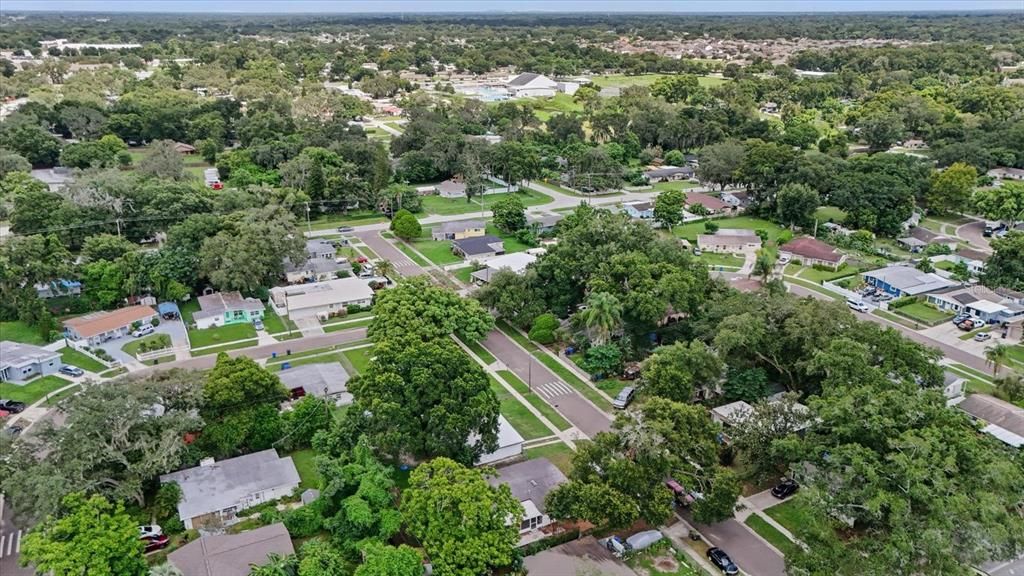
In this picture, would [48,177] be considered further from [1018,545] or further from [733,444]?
[1018,545]

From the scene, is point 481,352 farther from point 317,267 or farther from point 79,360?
point 79,360

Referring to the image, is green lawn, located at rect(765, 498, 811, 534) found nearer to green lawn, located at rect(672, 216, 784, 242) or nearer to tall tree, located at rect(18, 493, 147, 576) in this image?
tall tree, located at rect(18, 493, 147, 576)

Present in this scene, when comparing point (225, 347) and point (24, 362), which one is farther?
point (225, 347)

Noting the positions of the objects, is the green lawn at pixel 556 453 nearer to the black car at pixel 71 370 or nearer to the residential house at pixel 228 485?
the residential house at pixel 228 485

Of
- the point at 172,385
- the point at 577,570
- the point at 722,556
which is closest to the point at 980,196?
the point at 722,556

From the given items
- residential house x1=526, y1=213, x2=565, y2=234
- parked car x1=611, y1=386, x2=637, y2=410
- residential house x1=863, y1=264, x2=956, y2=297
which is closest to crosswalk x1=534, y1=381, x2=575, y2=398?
parked car x1=611, y1=386, x2=637, y2=410

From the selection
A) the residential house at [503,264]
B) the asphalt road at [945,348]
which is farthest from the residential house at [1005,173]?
the residential house at [503,264]

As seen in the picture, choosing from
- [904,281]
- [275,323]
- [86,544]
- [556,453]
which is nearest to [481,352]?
[556,453]
